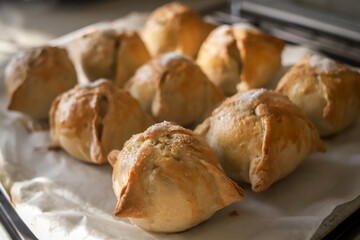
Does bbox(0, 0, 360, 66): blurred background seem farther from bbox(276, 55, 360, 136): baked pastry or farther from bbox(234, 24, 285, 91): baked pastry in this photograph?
bbox(276, 55, 360, 136): baked pastry

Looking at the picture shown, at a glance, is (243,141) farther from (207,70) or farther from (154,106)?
(207,70)

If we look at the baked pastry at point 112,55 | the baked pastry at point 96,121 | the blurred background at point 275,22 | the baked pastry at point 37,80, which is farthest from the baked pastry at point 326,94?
the baked pastry at point 37,80

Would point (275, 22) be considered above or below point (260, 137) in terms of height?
above

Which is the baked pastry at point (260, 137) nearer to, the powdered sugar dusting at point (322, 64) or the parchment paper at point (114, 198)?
the parchment paper at point (114, 198)

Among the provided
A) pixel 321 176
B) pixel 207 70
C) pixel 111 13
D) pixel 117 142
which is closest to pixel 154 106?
pixel 117 142

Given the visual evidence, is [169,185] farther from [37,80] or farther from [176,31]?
[176,31]

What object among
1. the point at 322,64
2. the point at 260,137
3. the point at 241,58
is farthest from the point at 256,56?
the point at 260,137
